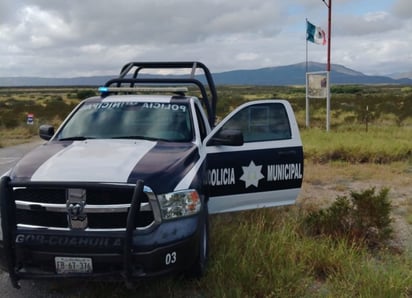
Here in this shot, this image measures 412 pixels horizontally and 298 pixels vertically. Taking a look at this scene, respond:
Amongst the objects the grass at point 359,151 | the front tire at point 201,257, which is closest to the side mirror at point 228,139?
the front tire at point 201,257

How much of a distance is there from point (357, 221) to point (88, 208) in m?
3.31

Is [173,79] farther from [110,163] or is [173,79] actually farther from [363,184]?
[363,184]

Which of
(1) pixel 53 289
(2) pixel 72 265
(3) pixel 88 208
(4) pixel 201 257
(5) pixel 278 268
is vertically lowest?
(1) pixel 53 289

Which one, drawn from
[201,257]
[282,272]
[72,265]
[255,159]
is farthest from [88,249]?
[255,159]

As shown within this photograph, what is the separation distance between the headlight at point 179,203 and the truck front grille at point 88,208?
106 millimetres

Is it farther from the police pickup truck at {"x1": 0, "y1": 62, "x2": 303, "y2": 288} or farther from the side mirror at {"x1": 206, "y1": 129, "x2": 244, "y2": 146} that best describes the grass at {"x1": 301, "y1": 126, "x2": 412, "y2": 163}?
the police pickup truck at {"x1": 0, "y1": 62, "x2": 303, "y2": 288}

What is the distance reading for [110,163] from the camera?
12.3 ft

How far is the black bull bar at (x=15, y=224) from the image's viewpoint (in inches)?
130

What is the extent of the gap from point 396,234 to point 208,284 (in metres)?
2.99

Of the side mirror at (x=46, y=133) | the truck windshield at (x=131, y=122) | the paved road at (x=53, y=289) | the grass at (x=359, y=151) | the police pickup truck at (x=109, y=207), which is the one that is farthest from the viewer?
the grass at (x=359, y=151)

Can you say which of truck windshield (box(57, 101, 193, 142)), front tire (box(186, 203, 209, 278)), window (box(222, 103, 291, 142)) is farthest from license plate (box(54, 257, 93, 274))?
window (box(222, 103, 291, 142))

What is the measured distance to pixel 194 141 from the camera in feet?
15.9

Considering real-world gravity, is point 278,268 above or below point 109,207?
below

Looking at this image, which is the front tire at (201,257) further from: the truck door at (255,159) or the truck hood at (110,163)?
the truck door at (255,159)
